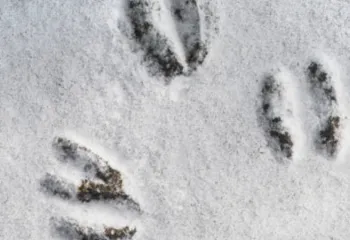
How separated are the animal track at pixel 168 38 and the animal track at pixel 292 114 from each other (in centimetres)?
11

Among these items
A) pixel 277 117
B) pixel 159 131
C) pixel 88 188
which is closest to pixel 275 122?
pixel 277 117

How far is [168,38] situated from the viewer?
85 cm

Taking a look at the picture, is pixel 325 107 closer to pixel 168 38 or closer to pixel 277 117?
pixel 277 117

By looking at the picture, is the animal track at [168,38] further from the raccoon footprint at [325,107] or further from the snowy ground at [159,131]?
the raccoon footprint at [325,107]

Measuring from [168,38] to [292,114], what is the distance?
201mm

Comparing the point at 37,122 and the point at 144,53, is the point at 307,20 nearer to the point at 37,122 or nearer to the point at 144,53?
the point at 144,53

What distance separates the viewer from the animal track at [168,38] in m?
0.85

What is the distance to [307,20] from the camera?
33.9 inches

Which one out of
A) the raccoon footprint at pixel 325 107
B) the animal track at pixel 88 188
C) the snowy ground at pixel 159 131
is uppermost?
the raccoon footprint at pixel 325 107

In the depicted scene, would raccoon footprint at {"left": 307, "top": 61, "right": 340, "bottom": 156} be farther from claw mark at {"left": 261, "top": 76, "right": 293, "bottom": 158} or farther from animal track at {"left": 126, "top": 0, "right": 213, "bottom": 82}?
animal track at {"left": 126, "top": 0, "right": 213, "bottom": 82}

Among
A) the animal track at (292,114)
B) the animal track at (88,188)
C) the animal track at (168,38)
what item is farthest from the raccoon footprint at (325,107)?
the animal track at (88,188)

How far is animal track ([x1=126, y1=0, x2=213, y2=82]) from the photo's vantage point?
33.3 inches

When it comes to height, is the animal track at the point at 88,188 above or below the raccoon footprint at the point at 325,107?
below

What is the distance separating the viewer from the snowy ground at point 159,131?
0.84 m
